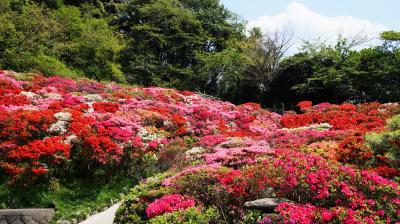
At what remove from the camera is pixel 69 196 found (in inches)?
457

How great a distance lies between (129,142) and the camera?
1341cm

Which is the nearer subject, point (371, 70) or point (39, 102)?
point (39, 102)

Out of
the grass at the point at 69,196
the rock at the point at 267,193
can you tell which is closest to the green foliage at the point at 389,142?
the rock at the point at 267,193

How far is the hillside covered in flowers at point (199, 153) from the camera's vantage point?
23.0ft

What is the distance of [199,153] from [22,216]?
527cm

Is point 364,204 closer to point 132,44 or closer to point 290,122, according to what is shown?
point 290,122

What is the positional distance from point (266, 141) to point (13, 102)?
9.79 m

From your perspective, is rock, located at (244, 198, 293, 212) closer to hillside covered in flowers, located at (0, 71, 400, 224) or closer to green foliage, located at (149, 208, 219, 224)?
hillside covered in flowers, located at (0, 71, 400, 224)

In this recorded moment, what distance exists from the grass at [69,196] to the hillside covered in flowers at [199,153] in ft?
0.93

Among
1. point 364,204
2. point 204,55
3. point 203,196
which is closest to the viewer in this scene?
point 364,204

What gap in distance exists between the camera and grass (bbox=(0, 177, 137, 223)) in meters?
10.9

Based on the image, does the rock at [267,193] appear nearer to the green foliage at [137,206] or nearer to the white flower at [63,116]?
the green foliage at [137,206]

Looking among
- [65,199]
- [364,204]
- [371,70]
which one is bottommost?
[65,199]

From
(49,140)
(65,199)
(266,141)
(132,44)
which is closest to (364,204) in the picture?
(266,141)
